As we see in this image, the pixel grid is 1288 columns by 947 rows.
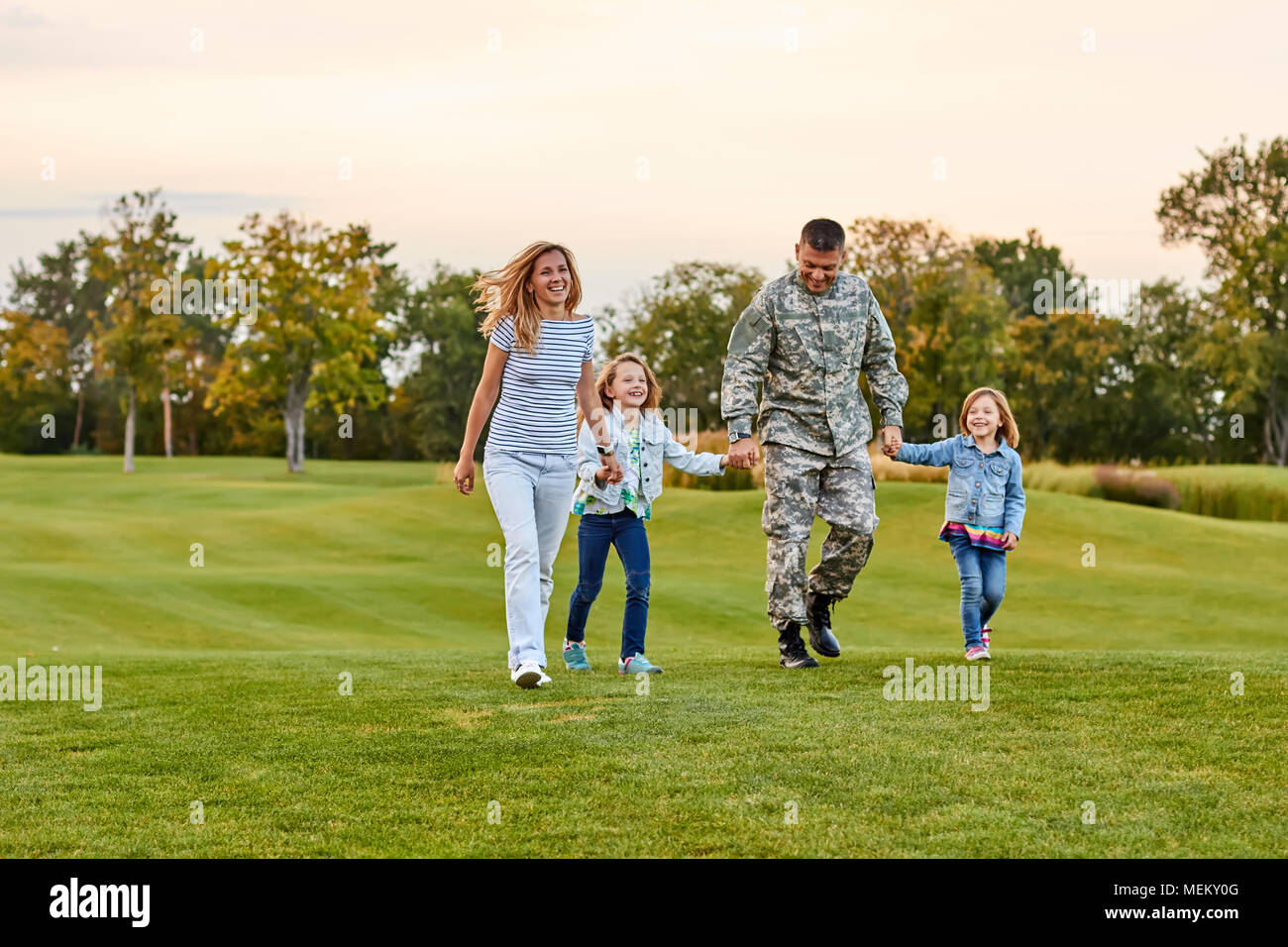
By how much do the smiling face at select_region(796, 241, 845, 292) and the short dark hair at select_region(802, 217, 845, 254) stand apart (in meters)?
0.02

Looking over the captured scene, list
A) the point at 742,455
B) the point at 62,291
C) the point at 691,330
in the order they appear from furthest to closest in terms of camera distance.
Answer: the point at 62,291 < the point at 691,330 < the point at 742,455

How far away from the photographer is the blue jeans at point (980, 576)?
8.35 meters

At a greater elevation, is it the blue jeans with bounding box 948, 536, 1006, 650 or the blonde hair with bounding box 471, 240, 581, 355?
the blonde hair with bounding box 471, 240, 581, 355

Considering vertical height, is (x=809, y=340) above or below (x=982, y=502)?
above

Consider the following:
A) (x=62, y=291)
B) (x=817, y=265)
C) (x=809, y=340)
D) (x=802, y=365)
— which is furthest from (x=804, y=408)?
(x=62, y=291)

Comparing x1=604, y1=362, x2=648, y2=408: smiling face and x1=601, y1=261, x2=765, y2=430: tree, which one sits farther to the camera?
x1=601, y1=261, x2=765, y2=430: tree

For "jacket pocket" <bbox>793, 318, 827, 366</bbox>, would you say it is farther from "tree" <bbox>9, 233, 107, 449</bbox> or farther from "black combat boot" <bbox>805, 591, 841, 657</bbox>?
"tree" <bbox>9, 233, 107, 449</bbox>

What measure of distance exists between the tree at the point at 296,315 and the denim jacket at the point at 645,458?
4090 cm

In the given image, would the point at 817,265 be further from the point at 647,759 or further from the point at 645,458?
the point at 647,759

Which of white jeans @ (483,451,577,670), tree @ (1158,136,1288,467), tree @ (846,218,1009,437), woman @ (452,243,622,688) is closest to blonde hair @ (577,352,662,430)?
woman @ (452,243,622,688)

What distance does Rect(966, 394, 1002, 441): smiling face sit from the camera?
846 cm

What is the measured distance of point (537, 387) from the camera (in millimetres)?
6984

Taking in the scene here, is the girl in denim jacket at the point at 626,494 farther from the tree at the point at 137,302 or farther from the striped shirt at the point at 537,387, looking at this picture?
the tree at the point at 137,302

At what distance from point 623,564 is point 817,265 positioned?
212cm
